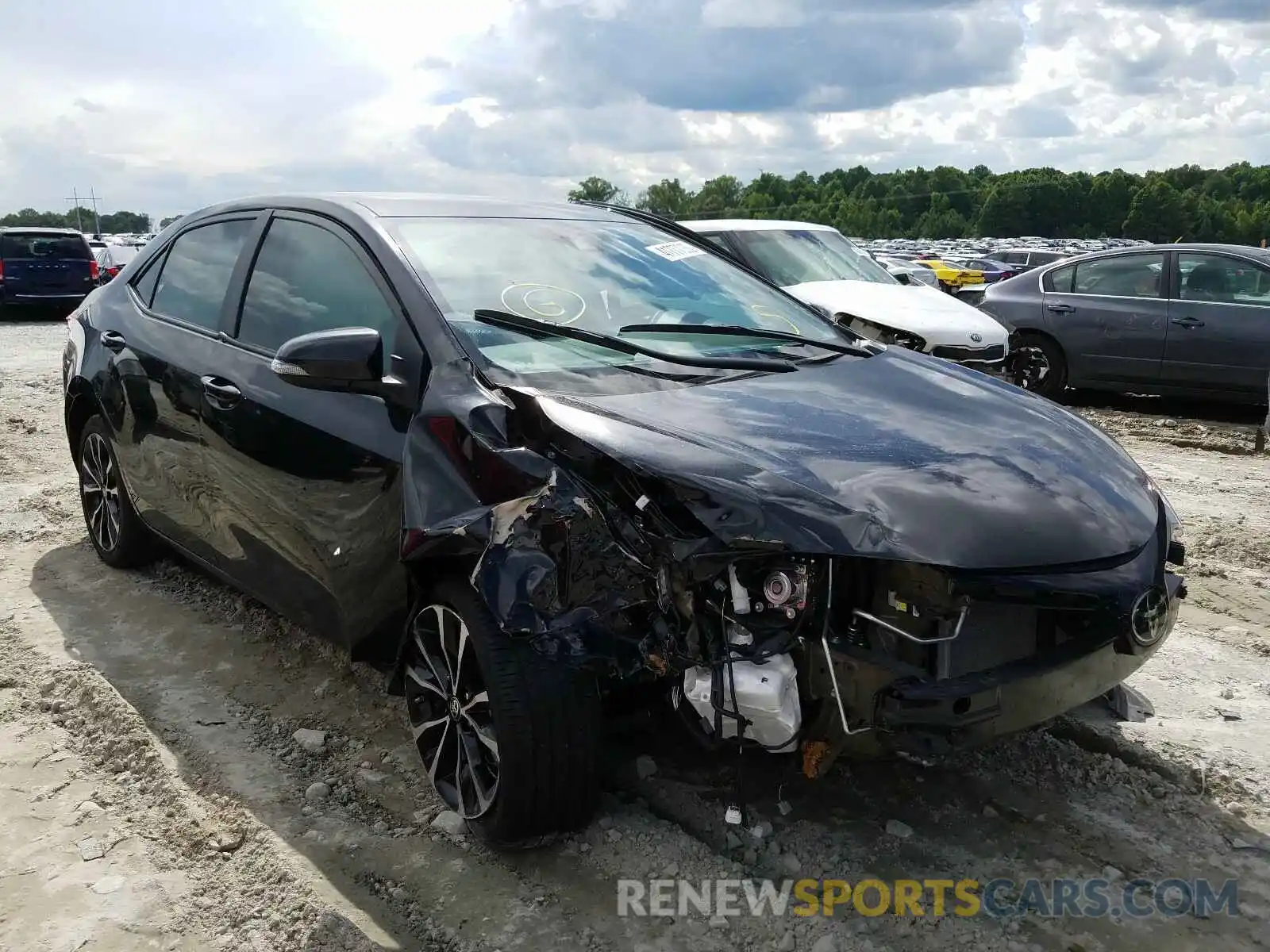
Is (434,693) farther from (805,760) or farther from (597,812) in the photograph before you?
(805,760)

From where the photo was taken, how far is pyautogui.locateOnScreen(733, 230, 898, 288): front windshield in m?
9.50

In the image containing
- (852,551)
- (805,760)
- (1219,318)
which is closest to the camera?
(852,551)

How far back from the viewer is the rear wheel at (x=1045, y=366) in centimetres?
988

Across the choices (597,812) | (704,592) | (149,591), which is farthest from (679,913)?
(149,591)

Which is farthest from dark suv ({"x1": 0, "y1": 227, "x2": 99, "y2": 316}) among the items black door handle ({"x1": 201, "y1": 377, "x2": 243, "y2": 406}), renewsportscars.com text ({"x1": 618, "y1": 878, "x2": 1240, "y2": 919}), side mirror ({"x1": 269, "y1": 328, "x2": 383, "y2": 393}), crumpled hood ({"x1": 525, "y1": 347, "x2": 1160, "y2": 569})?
renewsportscars.com text ({"x1": 618, "y1": 878, "x2": 1240, "y2": 919})

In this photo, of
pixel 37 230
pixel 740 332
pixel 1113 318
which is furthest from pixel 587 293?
pixel 37 230

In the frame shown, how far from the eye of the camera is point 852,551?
2387 millimetres

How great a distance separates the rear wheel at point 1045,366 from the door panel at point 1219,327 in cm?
91

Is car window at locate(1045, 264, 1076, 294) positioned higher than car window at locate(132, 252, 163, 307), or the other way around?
car window at locate(132, 252, 163, 307)

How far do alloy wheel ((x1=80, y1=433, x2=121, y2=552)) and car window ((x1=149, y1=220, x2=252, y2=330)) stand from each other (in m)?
0.79

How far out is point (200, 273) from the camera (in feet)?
14.5

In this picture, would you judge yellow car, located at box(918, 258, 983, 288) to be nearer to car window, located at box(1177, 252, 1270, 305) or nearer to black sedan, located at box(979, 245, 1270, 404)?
black sedan, located at box(979, 245, 1270, 404)

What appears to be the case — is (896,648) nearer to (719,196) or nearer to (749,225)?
(749,225)

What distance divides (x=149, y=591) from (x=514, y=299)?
104 inches
